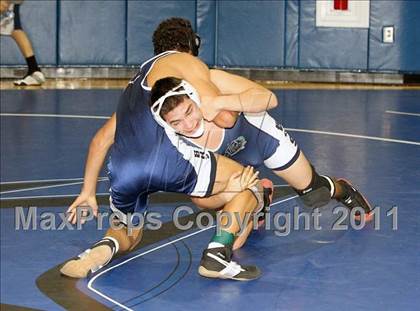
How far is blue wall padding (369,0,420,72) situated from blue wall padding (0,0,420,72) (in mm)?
12

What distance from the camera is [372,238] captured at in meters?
4.73

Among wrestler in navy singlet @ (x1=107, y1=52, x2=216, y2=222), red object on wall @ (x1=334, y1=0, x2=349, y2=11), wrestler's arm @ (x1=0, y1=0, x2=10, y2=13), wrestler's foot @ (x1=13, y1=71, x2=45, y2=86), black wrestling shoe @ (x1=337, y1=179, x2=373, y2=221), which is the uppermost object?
red object on wall @ (x1=334, y1=0, x2=349, y2=11)

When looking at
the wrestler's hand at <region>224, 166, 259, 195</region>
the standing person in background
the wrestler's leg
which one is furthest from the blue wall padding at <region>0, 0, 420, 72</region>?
the wrestler's hand at <region>224, 166, 259, 195</region>

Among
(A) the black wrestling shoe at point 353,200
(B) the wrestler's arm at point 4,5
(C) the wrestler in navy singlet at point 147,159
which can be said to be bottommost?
(A) the black wrestling shoe at point 353,200

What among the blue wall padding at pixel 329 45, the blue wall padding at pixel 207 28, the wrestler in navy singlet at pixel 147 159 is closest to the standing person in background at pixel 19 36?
the blue wall padding at pixel 207 28

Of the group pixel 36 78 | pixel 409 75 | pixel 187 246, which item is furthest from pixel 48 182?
pixel 409 75

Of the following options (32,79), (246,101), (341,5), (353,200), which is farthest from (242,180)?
(341,5)

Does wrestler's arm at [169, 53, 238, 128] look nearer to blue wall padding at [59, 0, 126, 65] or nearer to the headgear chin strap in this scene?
the headgear chin strap

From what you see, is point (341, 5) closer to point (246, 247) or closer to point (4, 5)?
point (4, 5)

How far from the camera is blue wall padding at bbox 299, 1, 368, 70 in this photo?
1196cm

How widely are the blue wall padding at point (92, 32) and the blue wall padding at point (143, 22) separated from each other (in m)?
0.09

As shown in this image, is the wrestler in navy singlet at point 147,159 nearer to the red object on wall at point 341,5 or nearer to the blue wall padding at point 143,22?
the blue wall padding at point 143,22

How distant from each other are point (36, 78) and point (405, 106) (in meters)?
4.01

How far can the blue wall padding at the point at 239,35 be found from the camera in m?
11.8
